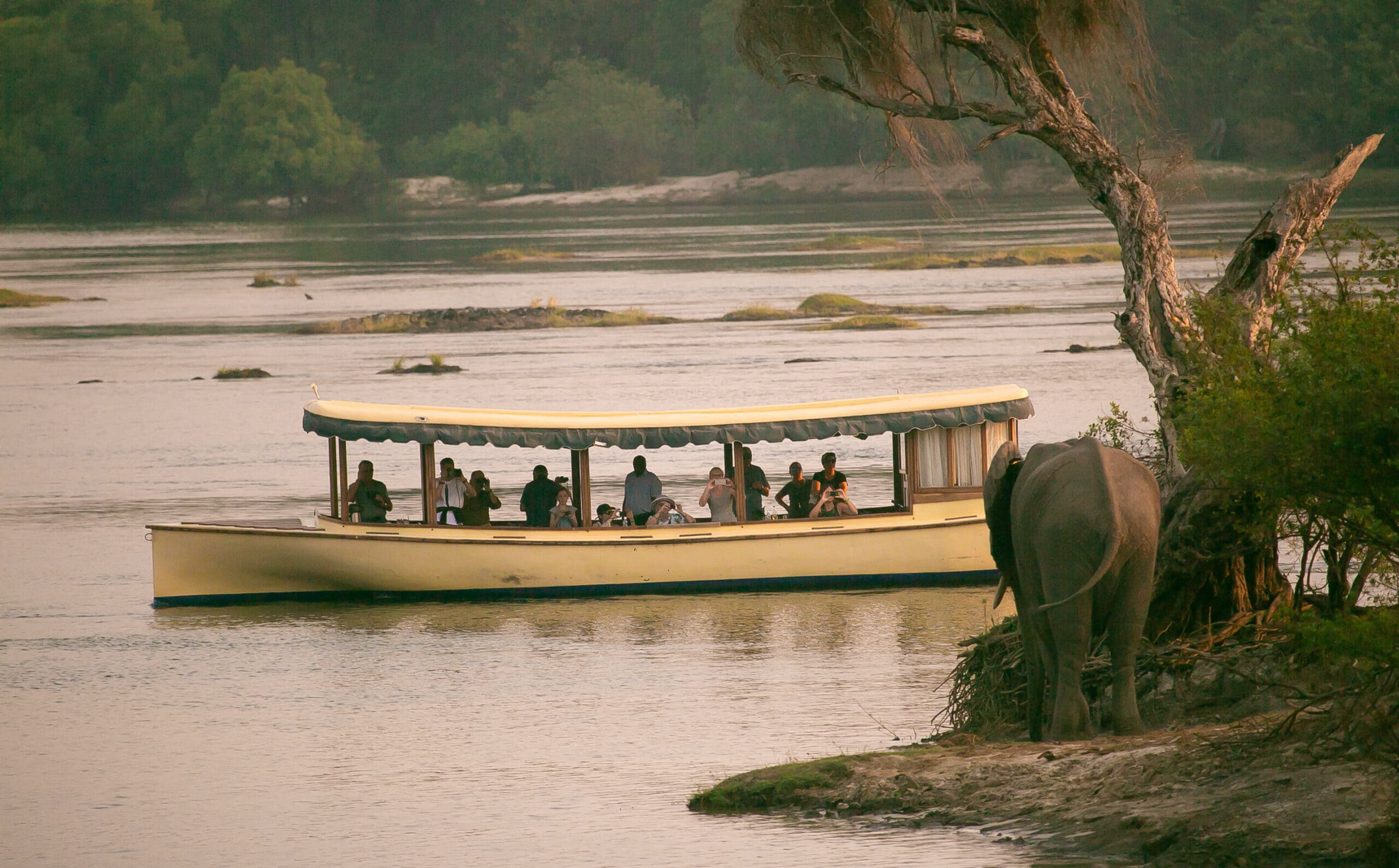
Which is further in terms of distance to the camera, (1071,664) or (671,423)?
(671,423)

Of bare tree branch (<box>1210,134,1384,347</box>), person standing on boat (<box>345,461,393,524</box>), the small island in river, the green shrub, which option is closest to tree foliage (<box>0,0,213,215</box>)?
the small island in river

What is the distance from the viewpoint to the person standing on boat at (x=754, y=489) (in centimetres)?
2311

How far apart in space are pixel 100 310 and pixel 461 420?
51.9 metres

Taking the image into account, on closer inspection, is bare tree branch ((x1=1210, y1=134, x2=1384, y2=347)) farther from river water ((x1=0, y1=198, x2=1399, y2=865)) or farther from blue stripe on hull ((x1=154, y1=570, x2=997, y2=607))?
blue stripe on hull ((x1=154, y1=570, x2=997, y2=607))

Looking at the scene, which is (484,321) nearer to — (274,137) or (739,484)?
(739,484)

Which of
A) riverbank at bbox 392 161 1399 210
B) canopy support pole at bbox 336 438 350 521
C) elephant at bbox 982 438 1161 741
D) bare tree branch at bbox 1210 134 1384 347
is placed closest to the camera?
elephant at bbox 982 438 1161 741

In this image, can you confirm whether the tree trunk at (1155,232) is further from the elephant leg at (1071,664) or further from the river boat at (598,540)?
the river boat at (598,540)

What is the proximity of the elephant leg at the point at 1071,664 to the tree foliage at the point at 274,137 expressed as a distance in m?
Answer: 138

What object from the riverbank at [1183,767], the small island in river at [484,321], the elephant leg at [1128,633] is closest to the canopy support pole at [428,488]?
the riverbank at [1183,767]

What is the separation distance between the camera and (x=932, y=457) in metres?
23.2

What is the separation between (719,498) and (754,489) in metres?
0.53

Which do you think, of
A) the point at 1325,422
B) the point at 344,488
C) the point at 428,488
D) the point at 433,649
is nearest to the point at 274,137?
the point at 344,488

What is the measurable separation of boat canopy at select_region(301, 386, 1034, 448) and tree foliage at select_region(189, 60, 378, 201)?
12735cm

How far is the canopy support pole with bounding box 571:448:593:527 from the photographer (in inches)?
890
